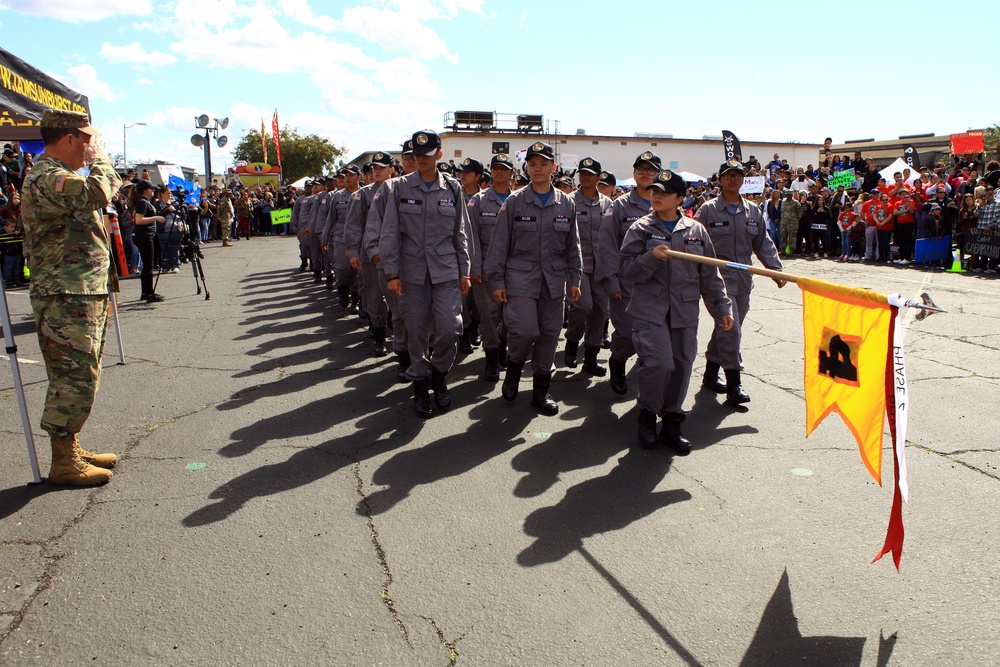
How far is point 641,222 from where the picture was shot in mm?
5188

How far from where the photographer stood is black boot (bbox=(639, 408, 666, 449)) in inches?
202

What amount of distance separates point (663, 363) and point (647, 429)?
0.53m

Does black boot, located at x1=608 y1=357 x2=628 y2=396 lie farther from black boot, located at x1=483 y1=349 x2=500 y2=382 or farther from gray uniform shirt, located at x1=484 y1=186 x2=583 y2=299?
black boot, located at x1=483 y1=349 x2=500 y2=382

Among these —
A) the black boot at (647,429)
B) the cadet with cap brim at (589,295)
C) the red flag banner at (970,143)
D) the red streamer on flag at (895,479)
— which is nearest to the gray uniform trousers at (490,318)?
the cadet with cap brim at (589,295)

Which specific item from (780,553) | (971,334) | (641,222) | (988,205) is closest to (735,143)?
(988,205)

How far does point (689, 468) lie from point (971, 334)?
6.04 metres

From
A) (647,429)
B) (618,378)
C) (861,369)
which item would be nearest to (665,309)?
(647,429)

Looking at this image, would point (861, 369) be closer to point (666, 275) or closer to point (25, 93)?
point (666, 275)

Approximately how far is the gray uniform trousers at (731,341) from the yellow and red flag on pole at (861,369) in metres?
2.29

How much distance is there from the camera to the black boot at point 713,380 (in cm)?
662

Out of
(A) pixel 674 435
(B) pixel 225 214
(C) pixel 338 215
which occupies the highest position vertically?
(B) pixel 225 214

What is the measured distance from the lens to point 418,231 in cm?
588

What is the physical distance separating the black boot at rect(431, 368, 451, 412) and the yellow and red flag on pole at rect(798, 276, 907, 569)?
311cm

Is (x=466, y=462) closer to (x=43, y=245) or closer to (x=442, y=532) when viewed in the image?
(x=442, y=532)
